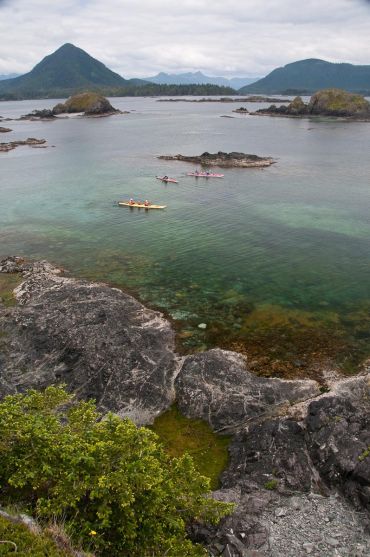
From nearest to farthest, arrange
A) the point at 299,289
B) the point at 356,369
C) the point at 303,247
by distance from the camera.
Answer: the point at 356,369
the point at 299,289
the point at 303,247

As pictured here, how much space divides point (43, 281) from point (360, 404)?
3864cm

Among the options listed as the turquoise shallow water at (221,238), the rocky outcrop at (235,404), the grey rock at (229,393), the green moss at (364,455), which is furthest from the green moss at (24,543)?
the turquoise shallow water at (221,238)

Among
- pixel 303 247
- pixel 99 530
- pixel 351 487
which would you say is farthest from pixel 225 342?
pixel 303 247

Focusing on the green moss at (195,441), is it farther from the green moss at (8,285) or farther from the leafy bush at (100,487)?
the green moss at (8,285)

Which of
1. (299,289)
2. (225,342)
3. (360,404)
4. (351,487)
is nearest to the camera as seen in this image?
(351,487)

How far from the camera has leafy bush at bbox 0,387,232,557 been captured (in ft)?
58.3

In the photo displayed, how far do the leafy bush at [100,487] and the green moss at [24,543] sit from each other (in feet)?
3.80

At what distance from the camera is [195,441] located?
3108 cm

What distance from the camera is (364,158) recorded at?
133 m

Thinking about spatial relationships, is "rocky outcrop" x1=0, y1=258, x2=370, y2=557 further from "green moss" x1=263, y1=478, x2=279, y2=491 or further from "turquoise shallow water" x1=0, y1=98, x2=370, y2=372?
"turquoise shallow water" x1=0, y1=98, x2=370, y2=372

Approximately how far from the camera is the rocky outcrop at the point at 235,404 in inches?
911

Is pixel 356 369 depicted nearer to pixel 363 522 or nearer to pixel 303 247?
pixel 363 522

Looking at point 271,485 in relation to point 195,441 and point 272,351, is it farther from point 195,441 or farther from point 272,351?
point 272,351

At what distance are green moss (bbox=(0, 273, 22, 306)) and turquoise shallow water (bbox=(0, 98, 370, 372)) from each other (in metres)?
Answer: 7.33
